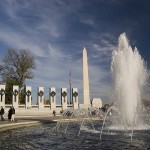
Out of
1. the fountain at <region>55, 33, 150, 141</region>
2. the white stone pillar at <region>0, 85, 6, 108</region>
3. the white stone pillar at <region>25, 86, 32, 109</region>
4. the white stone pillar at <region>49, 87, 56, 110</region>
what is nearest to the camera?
the fountain at <region>55, 33, 150, 141</region>

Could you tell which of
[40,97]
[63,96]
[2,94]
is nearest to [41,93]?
[40,97]

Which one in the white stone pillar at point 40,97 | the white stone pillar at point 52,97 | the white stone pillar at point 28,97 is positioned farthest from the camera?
the white stone pillar at point 52,97

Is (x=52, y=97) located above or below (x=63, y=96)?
below

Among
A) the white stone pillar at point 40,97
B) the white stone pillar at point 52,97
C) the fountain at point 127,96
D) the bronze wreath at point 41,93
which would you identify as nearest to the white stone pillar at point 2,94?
the white stone pillar at point 40,97

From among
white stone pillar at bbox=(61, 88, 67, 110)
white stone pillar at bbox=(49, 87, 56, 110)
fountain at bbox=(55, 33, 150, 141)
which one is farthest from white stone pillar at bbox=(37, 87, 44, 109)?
fountain at bbox=(55, 33, 150, 141)

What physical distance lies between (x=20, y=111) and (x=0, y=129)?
33885 mm

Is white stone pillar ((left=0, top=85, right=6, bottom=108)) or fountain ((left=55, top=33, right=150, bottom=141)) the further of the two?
white stone pillar ((left=0, top=85, right=6, bottom=108))

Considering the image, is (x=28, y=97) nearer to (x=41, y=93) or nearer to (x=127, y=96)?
(x=41, y=93)

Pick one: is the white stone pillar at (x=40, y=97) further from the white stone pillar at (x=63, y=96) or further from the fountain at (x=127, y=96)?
the fountain at (x=127, y=96)

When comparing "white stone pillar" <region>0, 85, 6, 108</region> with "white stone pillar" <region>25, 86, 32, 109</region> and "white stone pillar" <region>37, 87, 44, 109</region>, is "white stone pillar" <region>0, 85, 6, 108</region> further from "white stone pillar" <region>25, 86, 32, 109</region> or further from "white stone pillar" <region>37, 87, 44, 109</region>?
"white stone pillar" <region>37, 87, 44, 109</region>

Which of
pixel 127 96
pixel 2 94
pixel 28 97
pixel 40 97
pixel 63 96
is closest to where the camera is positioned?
pixel 127 96

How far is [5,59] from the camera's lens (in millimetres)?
72062

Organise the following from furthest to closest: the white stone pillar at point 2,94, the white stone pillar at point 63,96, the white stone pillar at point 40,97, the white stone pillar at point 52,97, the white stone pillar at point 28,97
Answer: the white stone pillar at point 63,96
the white stone pillar at point 52,97
the white stone pillar at point 40,97
the white stone pillar at point 28,97
the white stone pillar at point 2,94

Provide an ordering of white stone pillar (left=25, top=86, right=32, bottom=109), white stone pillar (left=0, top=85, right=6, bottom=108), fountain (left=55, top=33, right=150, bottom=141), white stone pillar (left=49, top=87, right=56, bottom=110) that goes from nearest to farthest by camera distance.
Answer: fountain (left=55, top=33, right=150, bottom=141), white stone pillar (left=0, top=85, right=6, bottom=108), white stone pillar (left=25, top=86, right=32, bottom=109), white stone pillar (left=49, top=87, right=56, bottom=110)
